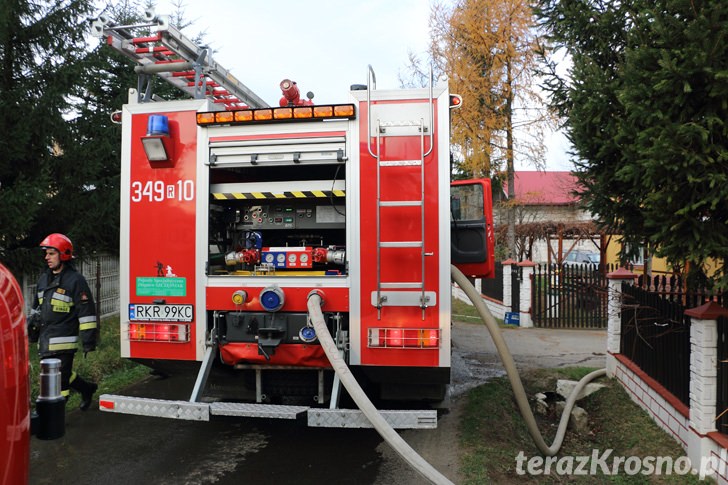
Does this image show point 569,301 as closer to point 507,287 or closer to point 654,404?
point 507,287

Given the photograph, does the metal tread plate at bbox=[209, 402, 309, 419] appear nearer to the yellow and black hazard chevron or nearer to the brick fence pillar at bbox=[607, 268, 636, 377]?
the yellow and black hazard chevron

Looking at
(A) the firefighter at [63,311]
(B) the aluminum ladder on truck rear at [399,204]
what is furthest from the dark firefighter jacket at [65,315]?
(B) the aluminum ladder on truck rear at [399,204]

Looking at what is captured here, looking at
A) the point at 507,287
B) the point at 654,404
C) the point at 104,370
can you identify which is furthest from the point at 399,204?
the point at 507,287

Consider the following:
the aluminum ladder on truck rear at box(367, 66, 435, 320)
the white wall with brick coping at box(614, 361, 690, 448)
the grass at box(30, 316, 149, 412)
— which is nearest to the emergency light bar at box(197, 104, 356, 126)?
the aluminum ladder on truck rear at box(367, 66, 435, 320)

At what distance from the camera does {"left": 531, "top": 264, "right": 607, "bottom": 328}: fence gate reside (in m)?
11.8

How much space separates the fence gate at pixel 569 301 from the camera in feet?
38.8

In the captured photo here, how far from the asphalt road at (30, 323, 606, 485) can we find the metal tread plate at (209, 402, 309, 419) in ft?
2.09

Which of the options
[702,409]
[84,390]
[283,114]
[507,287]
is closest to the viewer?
[702,409]

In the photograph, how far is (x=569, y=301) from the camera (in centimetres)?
1191

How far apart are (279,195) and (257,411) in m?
1.76

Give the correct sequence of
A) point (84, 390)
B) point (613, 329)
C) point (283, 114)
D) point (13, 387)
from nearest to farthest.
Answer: point (13, 387) < point (283, 114) < point (84, 390) < point (613, 329)

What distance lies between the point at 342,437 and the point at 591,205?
3.17 meters

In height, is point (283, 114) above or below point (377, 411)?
above

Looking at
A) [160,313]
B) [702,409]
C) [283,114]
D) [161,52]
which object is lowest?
[702,409]
